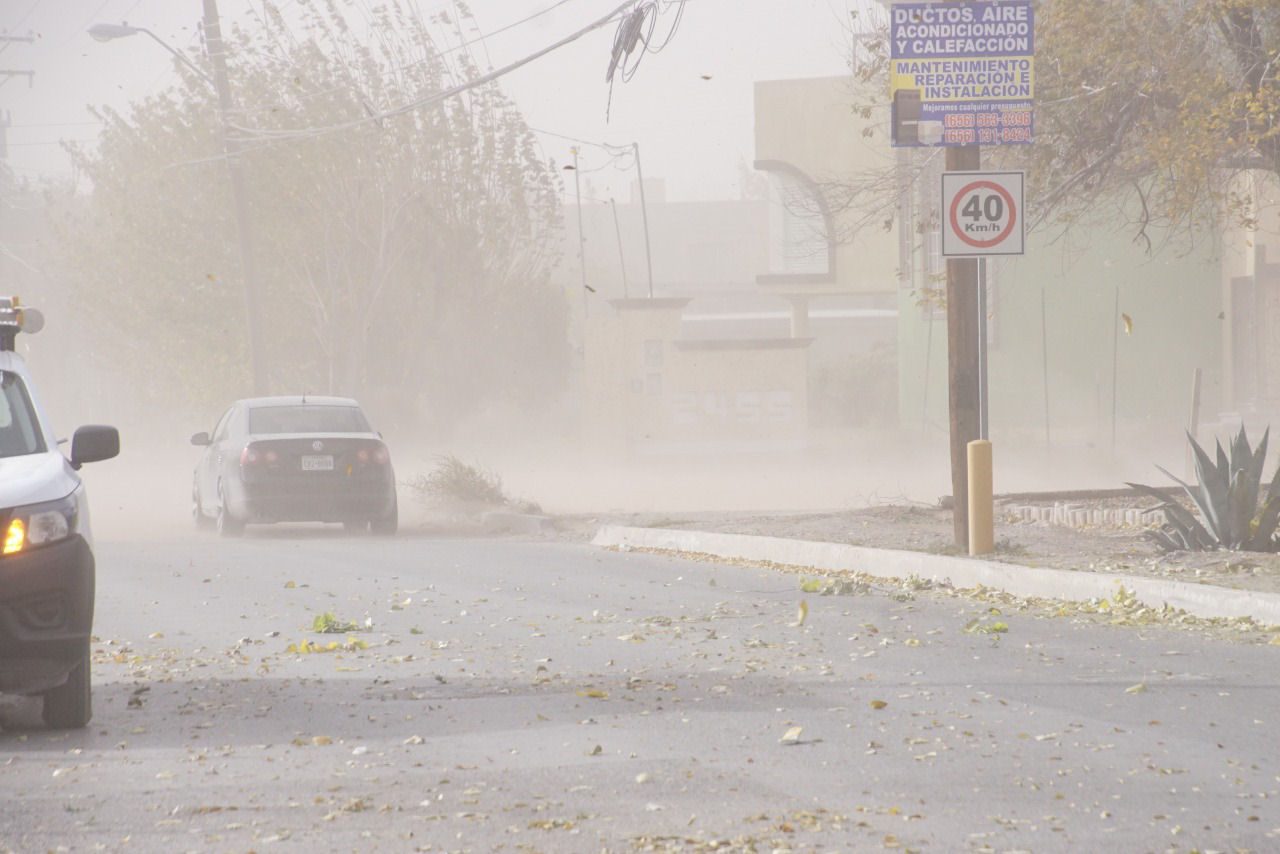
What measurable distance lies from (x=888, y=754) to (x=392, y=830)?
195cm

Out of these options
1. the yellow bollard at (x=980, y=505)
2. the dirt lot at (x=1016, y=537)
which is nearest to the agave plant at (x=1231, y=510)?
the dirt lot at (x=1016, y=537)

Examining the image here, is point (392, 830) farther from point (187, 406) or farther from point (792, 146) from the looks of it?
point (187, 406)

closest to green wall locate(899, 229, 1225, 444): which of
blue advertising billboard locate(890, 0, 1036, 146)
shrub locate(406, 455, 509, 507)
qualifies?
shrub locate(406, 455, 509, 507)

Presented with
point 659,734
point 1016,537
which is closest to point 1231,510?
point 1016,537

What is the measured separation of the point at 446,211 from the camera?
4050 cm

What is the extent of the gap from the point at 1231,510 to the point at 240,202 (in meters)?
22.3

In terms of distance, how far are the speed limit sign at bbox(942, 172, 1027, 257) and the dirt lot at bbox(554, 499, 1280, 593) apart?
227cm

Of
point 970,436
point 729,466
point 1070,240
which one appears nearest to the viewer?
point 970,436

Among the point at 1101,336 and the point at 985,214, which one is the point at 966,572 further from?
the point at 1101,336

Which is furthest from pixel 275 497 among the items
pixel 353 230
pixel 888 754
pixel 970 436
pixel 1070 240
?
pixel 353 230

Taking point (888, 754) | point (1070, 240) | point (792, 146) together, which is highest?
point (792, 146)

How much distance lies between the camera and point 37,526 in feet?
21.4

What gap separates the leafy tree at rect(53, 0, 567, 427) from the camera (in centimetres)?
3922

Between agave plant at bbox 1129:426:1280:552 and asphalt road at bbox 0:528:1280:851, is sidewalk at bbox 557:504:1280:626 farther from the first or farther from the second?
asphalt road at bbox 0:528:1280:851
